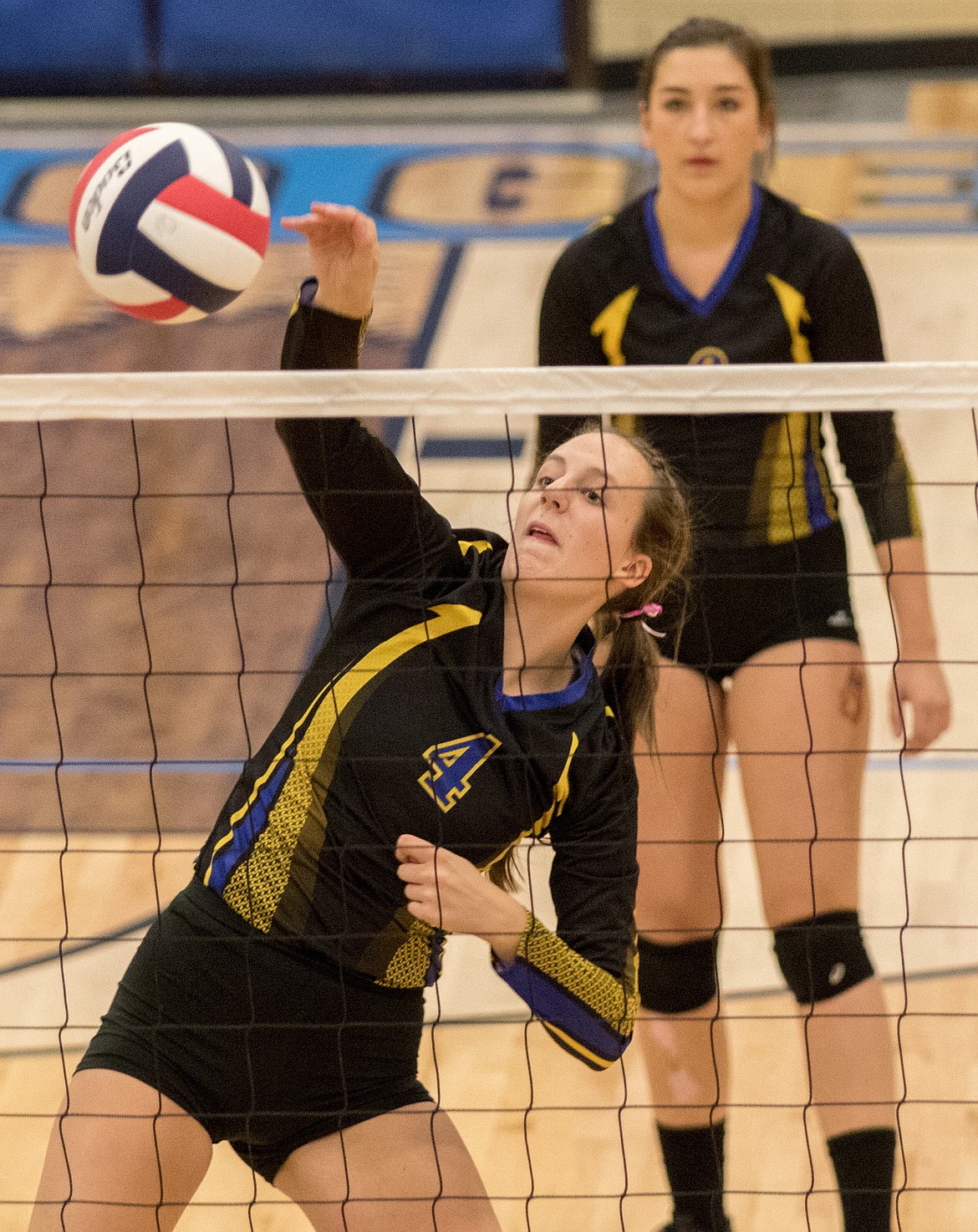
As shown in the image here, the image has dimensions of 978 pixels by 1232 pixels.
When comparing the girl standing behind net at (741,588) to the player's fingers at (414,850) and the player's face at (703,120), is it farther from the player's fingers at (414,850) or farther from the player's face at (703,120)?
the player's fingers at (414,850)

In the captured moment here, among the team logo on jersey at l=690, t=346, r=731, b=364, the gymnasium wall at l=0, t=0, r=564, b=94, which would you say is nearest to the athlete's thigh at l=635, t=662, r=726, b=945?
the team logo on jersey at l=690, t=346, r=731, b=364

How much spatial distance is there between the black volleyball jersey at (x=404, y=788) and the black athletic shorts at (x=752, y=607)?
2.11 feet

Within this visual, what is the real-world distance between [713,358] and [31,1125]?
2069 millimetres

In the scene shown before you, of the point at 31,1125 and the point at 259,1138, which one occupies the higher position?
the point at 259,1138

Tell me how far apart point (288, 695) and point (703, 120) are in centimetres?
242

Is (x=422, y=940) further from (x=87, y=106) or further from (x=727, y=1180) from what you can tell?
(x=87, y=106)

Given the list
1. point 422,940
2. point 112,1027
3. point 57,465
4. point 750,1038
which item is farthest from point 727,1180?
point 57,465

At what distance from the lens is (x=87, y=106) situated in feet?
33.0

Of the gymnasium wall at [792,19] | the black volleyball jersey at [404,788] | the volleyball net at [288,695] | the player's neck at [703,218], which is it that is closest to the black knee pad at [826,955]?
the volleyball net at [288,695]

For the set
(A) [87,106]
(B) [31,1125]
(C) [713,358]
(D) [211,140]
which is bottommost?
(B) [31,1125]

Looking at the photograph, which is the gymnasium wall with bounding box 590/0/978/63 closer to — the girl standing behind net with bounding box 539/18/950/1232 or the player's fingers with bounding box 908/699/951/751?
the girl standing behind net with bounding box 539/18/950/1232

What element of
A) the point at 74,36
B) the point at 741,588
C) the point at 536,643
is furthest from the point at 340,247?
the point at 74,36

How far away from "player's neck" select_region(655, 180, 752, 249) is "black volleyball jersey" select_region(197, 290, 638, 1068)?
956mm

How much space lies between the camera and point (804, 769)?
3096 mm
